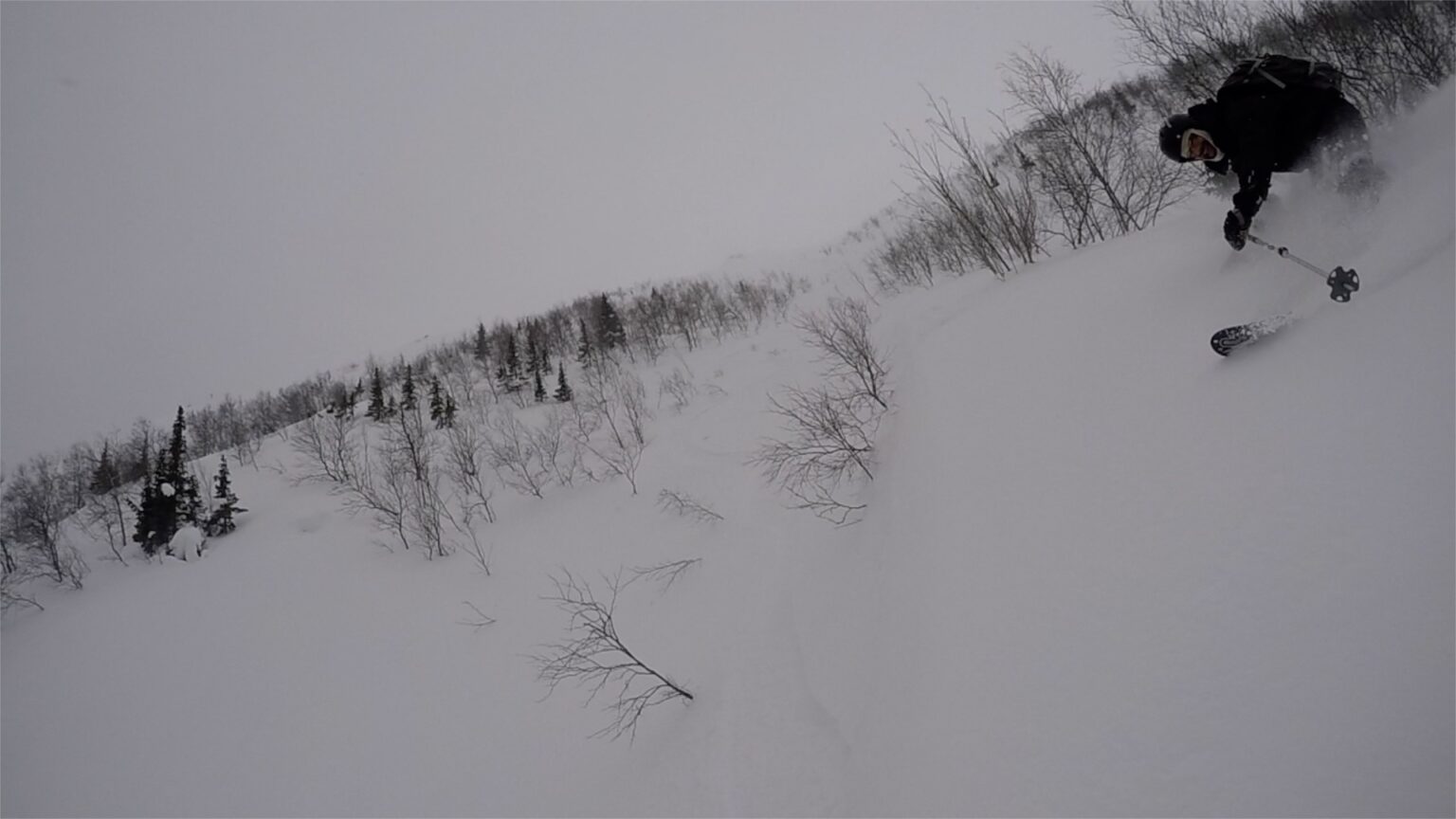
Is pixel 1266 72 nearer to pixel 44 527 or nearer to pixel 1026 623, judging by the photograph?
pixel 1026 623

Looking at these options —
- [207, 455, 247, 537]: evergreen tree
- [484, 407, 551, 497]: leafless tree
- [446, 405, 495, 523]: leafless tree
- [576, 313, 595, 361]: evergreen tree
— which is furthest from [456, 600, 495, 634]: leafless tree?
[576, 313, 595, 361]: evergreen tree

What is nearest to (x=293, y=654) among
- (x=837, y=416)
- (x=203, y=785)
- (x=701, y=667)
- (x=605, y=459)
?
(x=203, y=785)

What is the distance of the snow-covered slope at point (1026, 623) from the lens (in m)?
2.14

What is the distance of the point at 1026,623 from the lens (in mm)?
3482

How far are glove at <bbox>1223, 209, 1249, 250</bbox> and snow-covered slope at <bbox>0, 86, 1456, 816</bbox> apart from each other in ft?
0.99

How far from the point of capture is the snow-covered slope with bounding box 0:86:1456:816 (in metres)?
2.14

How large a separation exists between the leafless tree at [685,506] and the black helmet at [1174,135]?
37.5 ft

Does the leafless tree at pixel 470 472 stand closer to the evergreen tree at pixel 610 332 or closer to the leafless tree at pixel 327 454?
the leafless tree at pixel 327 454

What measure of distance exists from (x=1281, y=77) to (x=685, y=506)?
541 inches

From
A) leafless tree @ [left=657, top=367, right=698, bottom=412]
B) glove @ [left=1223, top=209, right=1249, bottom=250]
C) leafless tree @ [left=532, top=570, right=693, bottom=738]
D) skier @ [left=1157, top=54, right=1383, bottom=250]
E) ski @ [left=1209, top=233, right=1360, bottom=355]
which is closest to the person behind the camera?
ski @ [left=1209, top=233, right=1360, bottom=355]

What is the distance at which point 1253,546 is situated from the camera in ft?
8.46

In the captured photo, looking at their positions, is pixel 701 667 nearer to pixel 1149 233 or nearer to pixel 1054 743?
pixel 1054 743

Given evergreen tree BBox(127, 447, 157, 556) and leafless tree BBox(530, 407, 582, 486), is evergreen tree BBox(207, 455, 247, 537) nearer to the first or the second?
evergreen tree BBox(127, 447, 157, 556)

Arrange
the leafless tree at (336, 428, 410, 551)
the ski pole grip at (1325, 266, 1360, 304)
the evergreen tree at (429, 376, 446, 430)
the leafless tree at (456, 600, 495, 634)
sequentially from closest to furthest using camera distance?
the ski pole grip at (1325, 266, 1360, 304) < the leafless tree at (456, 600, 495, 634) < the leafless tree at (336, 428, 410, 551) < the evergreen tree at (429, 376, 446, 430)
